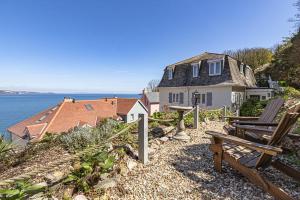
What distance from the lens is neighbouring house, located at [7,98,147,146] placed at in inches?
835

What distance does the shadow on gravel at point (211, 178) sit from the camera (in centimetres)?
302

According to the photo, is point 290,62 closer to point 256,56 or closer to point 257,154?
point 256,56

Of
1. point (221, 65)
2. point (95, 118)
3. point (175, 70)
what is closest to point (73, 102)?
point (95, 118)

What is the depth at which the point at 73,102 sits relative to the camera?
2641 centimetres

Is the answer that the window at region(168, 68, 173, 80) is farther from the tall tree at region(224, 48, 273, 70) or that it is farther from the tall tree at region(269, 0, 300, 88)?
the tall tree at region(224, 48, 273, 70)

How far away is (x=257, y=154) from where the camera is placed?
3.58m

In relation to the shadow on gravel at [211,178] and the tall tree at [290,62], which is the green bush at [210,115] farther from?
the tall tree at [290,62]

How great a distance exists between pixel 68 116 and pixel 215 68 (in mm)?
18011

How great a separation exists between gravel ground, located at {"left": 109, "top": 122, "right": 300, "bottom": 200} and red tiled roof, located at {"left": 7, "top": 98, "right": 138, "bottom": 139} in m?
14.8

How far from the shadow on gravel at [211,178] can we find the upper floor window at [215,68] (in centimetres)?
1469

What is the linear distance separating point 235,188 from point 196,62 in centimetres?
1698

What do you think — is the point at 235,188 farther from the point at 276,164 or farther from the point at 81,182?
the point at 81,182

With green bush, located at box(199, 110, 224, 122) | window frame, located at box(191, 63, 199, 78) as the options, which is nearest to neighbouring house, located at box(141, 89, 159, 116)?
window frame, located at box(191, 63, 199, 78)

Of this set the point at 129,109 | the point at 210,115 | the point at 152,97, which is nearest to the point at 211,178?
the point at 210,115
